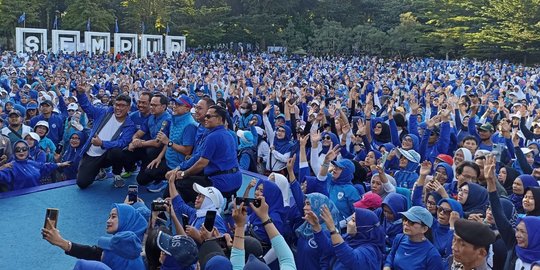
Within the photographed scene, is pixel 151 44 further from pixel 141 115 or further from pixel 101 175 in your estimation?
pixel 141 115

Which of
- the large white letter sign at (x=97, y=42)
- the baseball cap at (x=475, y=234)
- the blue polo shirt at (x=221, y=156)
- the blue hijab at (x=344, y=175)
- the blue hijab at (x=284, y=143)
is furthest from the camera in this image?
the large white letter sign at (x=97, y=42)

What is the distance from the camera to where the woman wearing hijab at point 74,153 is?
7273 mm

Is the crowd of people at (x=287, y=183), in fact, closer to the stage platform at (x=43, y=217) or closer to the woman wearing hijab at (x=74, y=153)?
the woman wearing hijab at (x=74, y=153)

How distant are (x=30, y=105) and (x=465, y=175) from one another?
727cm

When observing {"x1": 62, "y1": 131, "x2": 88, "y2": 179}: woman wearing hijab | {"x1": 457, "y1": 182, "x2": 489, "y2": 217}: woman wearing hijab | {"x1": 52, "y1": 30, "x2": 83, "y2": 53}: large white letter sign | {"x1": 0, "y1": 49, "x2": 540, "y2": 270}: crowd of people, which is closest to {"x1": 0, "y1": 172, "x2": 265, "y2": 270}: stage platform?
{"x1": 0, "y1": 49, "x2": 540, "y2": 270}: crowd of people

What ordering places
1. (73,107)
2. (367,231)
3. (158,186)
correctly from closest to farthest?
(367,231), (158,186), (73,107)

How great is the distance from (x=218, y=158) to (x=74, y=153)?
303 cm

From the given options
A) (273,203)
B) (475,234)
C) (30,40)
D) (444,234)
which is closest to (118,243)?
(273,203)

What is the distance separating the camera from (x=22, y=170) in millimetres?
6289

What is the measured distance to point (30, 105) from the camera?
9.37 m

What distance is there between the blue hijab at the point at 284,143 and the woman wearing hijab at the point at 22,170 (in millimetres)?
3094

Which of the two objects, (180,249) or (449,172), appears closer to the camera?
(180,249)

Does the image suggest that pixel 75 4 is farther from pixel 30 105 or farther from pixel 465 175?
pixel 465 175

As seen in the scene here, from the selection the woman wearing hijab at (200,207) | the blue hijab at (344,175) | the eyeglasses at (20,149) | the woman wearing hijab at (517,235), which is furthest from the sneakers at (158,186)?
the woman wearing hijab at (517,235)
